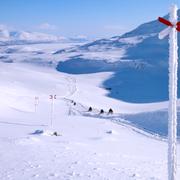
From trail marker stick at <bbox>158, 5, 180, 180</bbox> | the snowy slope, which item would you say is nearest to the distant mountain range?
the snowy slope

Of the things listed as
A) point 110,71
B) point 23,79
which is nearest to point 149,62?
point 110,71

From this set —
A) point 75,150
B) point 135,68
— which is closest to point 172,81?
point 75,150

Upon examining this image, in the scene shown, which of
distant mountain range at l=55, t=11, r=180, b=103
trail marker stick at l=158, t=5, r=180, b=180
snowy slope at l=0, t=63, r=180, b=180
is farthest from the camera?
distant mountain range at l=55, t=11, r=180, b=103

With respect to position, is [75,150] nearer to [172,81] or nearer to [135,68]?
[172,81]

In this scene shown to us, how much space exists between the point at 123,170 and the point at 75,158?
277cm

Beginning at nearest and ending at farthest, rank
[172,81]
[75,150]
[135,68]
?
[172,81], [75,150], [135,68]

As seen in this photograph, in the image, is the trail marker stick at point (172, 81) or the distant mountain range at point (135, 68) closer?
the trail marker stick at point (172, 81)

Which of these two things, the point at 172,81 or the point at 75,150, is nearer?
the point at 172,81

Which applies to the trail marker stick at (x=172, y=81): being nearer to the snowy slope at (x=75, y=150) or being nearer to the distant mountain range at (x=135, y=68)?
the snowy slope at (x=75, y=150)

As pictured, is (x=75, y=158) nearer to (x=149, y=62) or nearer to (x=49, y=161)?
(x=49, y=161)

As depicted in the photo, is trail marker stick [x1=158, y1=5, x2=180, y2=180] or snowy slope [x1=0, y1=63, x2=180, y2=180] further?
snowy slope [x1=0, y1=63, x2=180, y2=180]

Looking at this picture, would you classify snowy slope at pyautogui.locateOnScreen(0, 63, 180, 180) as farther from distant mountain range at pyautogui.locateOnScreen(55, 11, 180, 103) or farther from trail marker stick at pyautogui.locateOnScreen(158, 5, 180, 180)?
distant mountain range at pyautogui.locateOnScreen(55, 11, 180, 103)

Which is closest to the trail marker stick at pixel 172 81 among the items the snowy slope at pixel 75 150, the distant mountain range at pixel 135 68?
the snowy slope at pixel 75 150

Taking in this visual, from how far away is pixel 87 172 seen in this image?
563 inches
